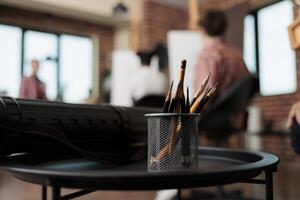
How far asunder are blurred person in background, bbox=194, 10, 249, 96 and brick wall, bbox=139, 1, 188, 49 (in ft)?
9.72

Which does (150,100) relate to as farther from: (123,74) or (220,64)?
(220,64)

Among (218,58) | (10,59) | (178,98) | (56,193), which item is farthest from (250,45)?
(56,193)

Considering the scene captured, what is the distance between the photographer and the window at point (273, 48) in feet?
3.69

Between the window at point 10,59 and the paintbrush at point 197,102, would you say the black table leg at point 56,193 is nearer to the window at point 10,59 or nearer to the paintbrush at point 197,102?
the paintbrush at point 197,102

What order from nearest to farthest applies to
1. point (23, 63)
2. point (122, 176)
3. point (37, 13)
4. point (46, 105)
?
point (122, 176), point (46, 105), point (23, 63), point (37, 13)

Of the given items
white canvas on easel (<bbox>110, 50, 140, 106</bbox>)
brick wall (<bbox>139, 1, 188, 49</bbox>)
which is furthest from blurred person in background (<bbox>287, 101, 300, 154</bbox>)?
brick wall (<bbox>139, 1, 188, 49</bbox>)

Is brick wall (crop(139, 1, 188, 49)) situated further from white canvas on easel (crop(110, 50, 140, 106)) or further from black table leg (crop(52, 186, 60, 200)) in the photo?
black table leg (crop(52, 186, 60, 200))

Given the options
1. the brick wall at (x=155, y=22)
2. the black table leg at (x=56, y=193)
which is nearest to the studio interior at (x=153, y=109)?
the black table leg at (x=56, y=193)

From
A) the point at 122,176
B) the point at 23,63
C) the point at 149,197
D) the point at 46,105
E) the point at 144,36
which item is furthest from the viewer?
the point at 144,36

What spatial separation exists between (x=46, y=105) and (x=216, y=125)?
1.64m

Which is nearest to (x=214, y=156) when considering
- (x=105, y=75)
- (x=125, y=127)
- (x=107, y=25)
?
(x=125, y=127)

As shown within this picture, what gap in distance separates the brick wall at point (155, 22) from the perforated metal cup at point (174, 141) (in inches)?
178

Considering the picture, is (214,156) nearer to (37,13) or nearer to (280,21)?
(280,21)

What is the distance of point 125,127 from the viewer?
0.84 meters
